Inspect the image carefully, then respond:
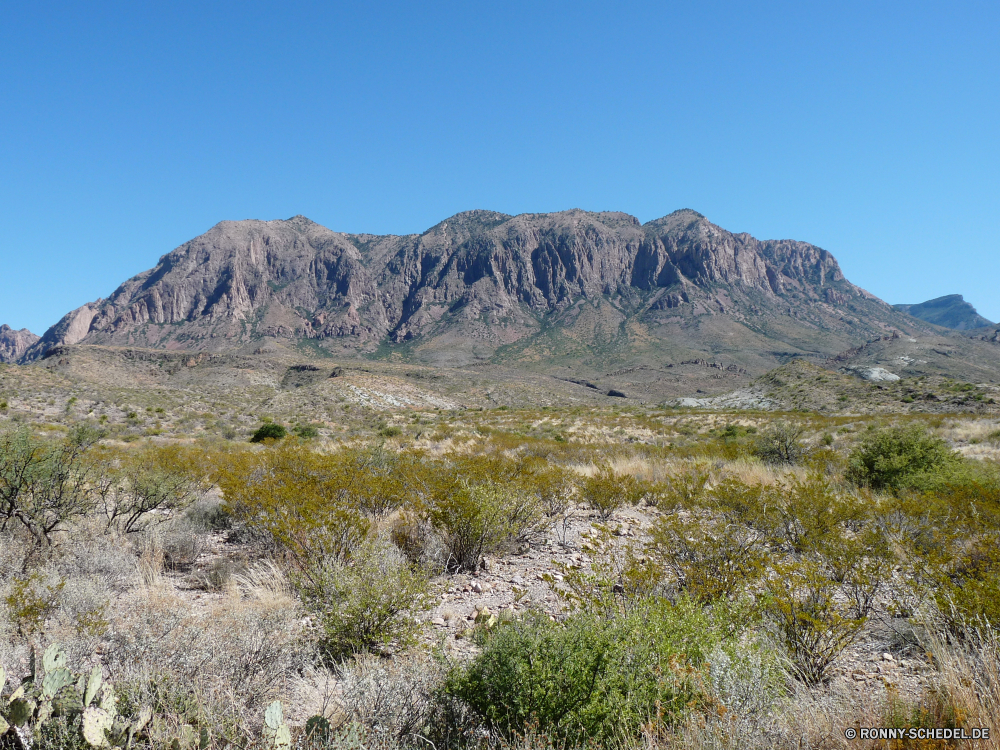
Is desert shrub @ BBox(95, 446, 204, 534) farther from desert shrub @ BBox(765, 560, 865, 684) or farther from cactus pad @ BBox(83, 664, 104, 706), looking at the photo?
desert shrub @ BBox(765, 560, 865, 684)

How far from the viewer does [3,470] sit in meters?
5.97

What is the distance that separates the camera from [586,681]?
2.76 meters

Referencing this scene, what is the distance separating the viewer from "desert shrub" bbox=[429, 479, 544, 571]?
19.7 feet

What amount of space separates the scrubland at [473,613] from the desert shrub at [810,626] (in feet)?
0.08

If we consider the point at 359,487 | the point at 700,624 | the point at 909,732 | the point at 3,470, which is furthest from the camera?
the point at 359,487

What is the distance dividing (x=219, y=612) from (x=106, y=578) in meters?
1.80

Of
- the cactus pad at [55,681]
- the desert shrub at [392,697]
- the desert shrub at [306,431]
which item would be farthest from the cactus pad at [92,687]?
the desert shrub at [306,431]

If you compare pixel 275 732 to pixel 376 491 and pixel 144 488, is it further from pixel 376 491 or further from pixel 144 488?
pixel 144 488

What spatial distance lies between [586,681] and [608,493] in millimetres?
5900

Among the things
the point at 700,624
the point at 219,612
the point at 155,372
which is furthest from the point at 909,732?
the point at 155,372

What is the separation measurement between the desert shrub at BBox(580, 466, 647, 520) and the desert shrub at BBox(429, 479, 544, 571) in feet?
7.56

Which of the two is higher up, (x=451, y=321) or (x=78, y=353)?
(x=451, y=321)

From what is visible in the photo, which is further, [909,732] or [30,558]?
[30,558]

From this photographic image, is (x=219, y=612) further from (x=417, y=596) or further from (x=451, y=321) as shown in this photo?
(x=451, y=321)
